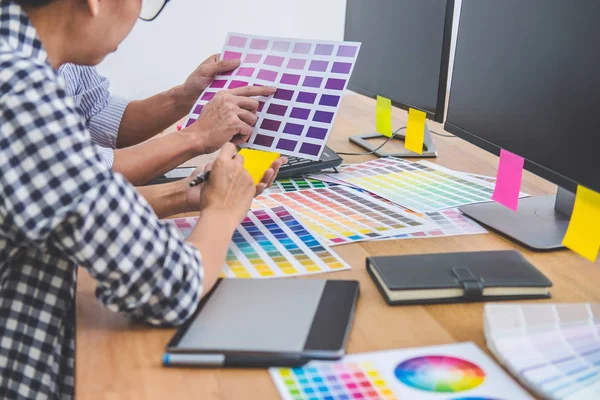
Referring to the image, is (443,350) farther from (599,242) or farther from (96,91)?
Result: (96,91)

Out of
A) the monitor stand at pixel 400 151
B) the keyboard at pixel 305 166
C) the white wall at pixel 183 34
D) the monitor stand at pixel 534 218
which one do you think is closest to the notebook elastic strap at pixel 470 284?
the monitor stand at pixel 534 218

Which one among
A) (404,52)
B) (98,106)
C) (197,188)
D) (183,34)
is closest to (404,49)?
(404,52)

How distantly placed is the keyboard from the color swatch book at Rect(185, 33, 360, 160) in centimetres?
10

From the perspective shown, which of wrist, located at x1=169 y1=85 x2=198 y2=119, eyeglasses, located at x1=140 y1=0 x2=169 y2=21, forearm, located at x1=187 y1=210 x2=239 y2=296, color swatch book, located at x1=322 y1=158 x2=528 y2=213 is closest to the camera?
forearm, located at x1=187 y1=210 x2=239 y2=296

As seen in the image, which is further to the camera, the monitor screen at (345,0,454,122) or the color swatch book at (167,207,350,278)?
the monitor screen at (345,0,454,122)

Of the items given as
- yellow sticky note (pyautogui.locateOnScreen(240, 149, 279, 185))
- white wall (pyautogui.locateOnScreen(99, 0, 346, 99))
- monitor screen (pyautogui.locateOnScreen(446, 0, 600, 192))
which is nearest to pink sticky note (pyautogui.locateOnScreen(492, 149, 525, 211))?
monitor screen (pyautogui.locateOnScreen(446, 0, 600, 192))

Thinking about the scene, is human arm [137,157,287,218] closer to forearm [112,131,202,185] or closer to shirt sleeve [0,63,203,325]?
forearm [112,131,202,185]

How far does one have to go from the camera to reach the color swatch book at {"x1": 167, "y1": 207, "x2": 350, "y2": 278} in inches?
39.8

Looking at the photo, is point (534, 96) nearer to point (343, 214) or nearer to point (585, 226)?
point (585, 226)

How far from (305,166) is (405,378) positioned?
2.56 feet

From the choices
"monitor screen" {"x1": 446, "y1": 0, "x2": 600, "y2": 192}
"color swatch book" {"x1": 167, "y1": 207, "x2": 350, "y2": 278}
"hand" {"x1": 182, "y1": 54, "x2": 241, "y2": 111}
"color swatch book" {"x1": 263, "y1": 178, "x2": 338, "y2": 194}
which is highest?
"monitor screen" {"x1": 446, "y1": 0, "x2": 600, "y2": 192}

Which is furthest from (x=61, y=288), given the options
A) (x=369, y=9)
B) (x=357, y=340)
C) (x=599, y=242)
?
(x=369, y=9)

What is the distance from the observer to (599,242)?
Result: 1002 mm

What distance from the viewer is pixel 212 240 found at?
933 mm
